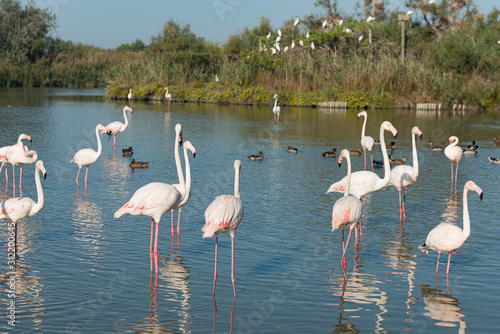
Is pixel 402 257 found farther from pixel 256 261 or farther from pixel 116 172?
pixel 116 172

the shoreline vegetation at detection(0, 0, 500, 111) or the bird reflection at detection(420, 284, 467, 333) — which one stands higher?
the shoreline vegetation at detection(0, 0, 500, 111)

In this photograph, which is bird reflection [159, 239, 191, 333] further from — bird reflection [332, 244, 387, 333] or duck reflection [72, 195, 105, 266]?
bird reflection [332, 244, 387, 333]

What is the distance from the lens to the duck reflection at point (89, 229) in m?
8.67

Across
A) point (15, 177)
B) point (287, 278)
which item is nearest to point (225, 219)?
point (287, 278)

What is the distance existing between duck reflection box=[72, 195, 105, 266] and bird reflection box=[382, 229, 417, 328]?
13.8ft

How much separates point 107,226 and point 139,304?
3.53 m

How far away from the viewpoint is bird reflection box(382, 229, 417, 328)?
7688 millimetres

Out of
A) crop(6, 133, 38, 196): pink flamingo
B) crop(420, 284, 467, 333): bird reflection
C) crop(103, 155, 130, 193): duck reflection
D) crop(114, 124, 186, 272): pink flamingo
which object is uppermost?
crop(6, 133, 38, 196): pink flamingo

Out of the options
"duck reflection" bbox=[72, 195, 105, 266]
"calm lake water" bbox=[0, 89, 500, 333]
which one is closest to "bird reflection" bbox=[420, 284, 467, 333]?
"calm lake water" bbox=[0, 89, 500, 333]

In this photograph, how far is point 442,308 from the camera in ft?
23.3

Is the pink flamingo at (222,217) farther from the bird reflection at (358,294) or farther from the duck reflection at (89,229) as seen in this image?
the duck reflection at (89,229)

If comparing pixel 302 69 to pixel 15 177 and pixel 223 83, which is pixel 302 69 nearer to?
pixel 223 83

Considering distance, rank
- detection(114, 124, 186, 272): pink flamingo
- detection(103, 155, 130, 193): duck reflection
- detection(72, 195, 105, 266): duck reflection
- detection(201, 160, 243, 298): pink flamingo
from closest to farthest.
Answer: detection(201, 160, 243, 298): pink flamingo < detection(114, 124, 186, 272): pink flamingo < detection(72, 195, 105, 266): duck reflection < detection(103, 155, 130, 193): duck reflection

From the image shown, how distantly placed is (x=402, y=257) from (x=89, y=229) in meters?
5.14
